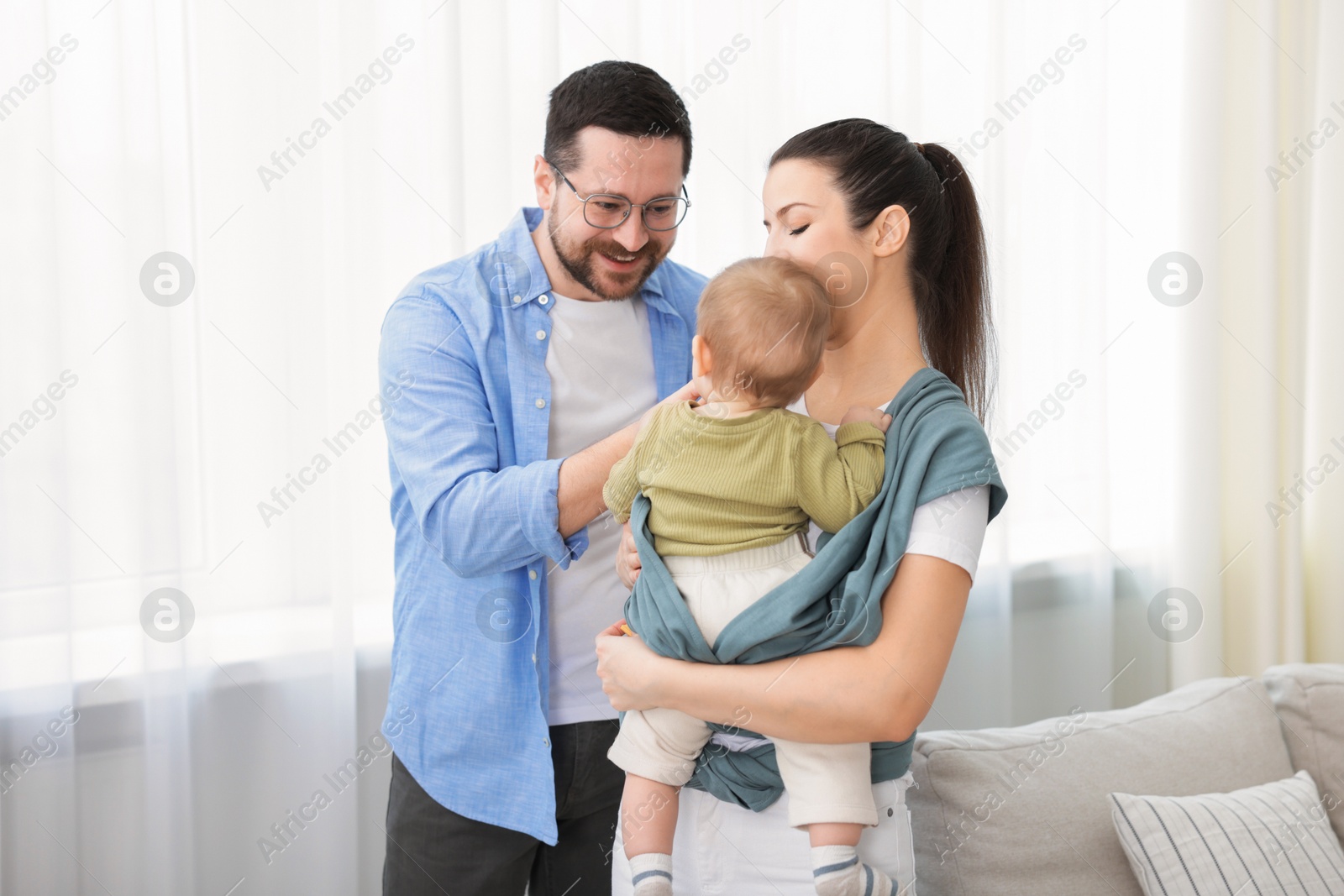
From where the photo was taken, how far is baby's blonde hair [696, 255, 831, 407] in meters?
1.19

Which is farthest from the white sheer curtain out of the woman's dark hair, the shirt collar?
the woman's dark hair

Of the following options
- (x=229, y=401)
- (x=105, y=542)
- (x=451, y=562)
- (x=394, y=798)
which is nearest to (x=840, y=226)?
(x=451, y=562)

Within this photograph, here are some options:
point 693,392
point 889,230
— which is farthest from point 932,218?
point 693,392

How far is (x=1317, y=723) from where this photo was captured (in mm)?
2084

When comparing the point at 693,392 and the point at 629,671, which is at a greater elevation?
the point at 693,392

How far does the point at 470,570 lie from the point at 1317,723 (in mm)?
1832

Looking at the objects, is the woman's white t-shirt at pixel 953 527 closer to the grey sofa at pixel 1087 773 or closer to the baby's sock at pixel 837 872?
the baby's sock at pixel 837 872

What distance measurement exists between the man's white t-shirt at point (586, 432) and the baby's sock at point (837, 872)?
0.62 m

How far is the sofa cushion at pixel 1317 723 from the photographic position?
203cm

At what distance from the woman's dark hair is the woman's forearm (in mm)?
522

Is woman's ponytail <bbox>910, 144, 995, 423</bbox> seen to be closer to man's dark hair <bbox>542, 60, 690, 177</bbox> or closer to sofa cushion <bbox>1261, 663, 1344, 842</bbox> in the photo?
man's dark hair <bbox>542, 60, 690, 177</bbox>

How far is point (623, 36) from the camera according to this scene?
2.36m

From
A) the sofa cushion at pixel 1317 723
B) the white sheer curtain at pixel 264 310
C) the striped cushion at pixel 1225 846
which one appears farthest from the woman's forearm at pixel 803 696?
the sofa cushion at pixel 1317 723

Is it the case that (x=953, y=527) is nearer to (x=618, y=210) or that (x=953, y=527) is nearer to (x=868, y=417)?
(x=868, y=417)
